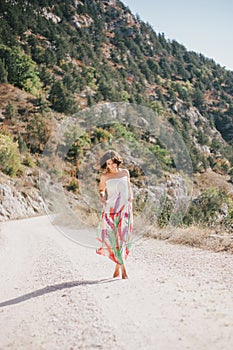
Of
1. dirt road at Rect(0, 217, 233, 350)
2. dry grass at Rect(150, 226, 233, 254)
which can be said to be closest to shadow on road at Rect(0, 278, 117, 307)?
dirt road at Rect(0, 217, 233, 350)

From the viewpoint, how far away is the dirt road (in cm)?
323

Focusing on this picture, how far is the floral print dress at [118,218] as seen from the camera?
17.7ft

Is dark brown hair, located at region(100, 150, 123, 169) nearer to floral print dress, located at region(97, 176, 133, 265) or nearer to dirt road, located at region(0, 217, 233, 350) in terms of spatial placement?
floral print dress, located at region(97, 176, 133, 265)

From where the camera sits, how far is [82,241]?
868 cm

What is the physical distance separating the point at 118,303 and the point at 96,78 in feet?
206

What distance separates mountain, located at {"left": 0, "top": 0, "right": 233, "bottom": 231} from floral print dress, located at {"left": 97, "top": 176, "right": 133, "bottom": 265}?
469cm

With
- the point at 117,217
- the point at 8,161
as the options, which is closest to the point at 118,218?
the point at 117,217

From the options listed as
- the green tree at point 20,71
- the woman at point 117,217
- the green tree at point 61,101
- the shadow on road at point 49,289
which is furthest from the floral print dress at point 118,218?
the green tree at point 20,71

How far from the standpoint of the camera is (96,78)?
212ft

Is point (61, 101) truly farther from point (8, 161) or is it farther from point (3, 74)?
point (8, 161)

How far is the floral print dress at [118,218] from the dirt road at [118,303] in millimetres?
452

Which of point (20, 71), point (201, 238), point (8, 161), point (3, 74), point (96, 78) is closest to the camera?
point (201, 238)

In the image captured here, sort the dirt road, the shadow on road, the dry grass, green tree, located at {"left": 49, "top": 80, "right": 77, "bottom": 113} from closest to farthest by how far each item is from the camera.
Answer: the dirt road
the shadow on road
the dry grass
green tree, located at {"left": 49, "top": 80, "right": 77, "bottom": 113}

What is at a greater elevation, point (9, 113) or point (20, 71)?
point (20, 71)
